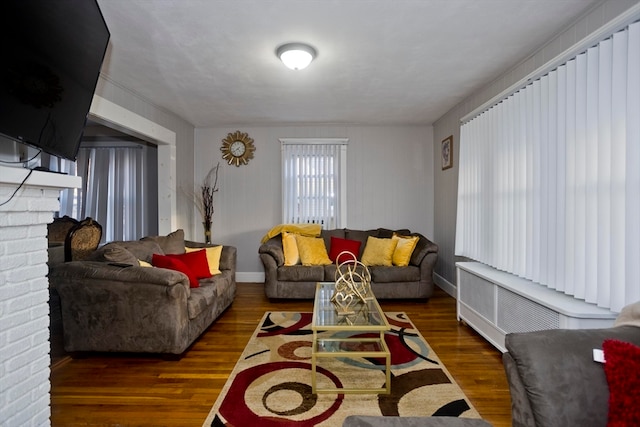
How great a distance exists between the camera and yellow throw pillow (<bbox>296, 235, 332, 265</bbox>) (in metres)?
4.46

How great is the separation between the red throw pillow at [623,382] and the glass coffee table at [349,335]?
119 centimetres

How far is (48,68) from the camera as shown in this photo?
1450 millimetres

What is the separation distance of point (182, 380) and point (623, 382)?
244 cm

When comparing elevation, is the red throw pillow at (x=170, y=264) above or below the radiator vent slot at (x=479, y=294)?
above

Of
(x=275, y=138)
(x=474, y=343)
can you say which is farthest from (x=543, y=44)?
(x=275, y=138)

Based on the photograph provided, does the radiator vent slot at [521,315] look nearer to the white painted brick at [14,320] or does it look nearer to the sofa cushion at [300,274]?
the sofa cushion at [300,274]

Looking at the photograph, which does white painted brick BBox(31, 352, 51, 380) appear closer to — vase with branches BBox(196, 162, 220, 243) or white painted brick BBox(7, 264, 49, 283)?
white painted brick BBox(7, 264, 49, 283)

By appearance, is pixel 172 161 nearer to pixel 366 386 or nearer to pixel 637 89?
pixel 366 386

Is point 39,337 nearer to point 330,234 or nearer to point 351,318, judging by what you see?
point 351,318

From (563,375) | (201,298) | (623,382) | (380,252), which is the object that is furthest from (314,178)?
(623,382)

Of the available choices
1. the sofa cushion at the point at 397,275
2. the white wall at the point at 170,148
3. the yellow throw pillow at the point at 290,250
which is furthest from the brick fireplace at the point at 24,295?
the sofa cushion at the point at 397,275

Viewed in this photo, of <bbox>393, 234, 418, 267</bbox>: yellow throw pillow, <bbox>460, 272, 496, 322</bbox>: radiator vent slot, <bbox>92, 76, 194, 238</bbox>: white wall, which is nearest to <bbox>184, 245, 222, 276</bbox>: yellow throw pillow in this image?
<bbox>92, 76, 194, 238</bbox>: white wall

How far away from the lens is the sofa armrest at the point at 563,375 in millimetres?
1078

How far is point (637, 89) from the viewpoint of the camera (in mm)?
1770
